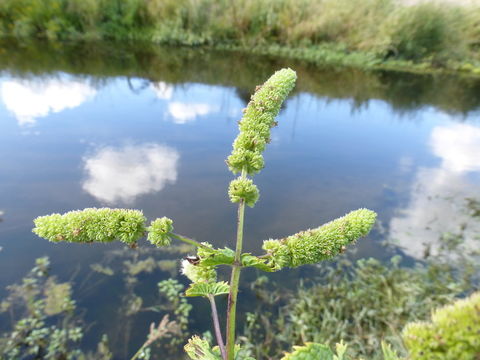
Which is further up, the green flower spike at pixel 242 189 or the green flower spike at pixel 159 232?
the green flower spike at pixel 242 189

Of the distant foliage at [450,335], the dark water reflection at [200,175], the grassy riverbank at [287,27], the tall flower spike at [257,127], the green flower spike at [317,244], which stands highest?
the grassy riverbank at [287,27]

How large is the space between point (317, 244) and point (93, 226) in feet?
1.92

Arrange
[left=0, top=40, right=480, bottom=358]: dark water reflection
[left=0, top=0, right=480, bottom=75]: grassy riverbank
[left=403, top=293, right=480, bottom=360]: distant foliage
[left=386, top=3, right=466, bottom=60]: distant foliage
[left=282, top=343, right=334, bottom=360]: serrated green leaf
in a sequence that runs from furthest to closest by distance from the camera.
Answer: [left=386, top=3, right=466, bottom=60]: distant foliage < [left=0, top=0, right=480, bottom=75]: grassy riverbank < [left=0, top=40, right=480, bottom=358]: dark water reflection < [left=282, top=343, right=334, bottom=360]: serrated green leaf < [left=403, top=293, right=480, bottom=360]: distant foliage

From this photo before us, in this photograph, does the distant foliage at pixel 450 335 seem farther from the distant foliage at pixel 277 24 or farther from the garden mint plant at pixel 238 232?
the distant foliage at pixel 277 24

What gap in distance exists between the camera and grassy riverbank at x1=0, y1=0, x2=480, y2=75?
1059cm

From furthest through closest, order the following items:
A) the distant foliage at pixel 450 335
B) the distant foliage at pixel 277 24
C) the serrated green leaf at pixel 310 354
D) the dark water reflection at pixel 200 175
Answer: the distant foliage at pixel 277 24
the dark water reflection at pixel 200 175
the serrated green leaf at pixel 310 354
the distant foliage at pixel 450 335

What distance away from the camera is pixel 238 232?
795 millimetres

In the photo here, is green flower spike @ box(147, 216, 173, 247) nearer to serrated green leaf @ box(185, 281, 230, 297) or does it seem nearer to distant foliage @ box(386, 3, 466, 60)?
serrated green leaf @ box(185, 281, 230, 297)

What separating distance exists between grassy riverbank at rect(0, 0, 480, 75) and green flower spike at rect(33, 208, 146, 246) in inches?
426

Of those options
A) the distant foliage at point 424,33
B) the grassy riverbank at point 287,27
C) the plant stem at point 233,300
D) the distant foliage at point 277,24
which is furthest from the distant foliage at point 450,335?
the distant foliage at point 424,33

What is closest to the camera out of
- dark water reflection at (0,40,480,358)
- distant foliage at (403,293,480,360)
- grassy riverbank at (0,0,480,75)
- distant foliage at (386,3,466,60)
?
distant foliage at (403,293,480,360)

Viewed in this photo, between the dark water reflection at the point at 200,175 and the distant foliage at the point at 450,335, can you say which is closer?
the distant foliage at the point at 450,335

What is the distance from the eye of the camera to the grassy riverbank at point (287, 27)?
10.6 m

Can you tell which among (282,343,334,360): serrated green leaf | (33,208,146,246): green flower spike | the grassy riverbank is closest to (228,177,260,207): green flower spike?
(33,208,146,246): green flower spike
